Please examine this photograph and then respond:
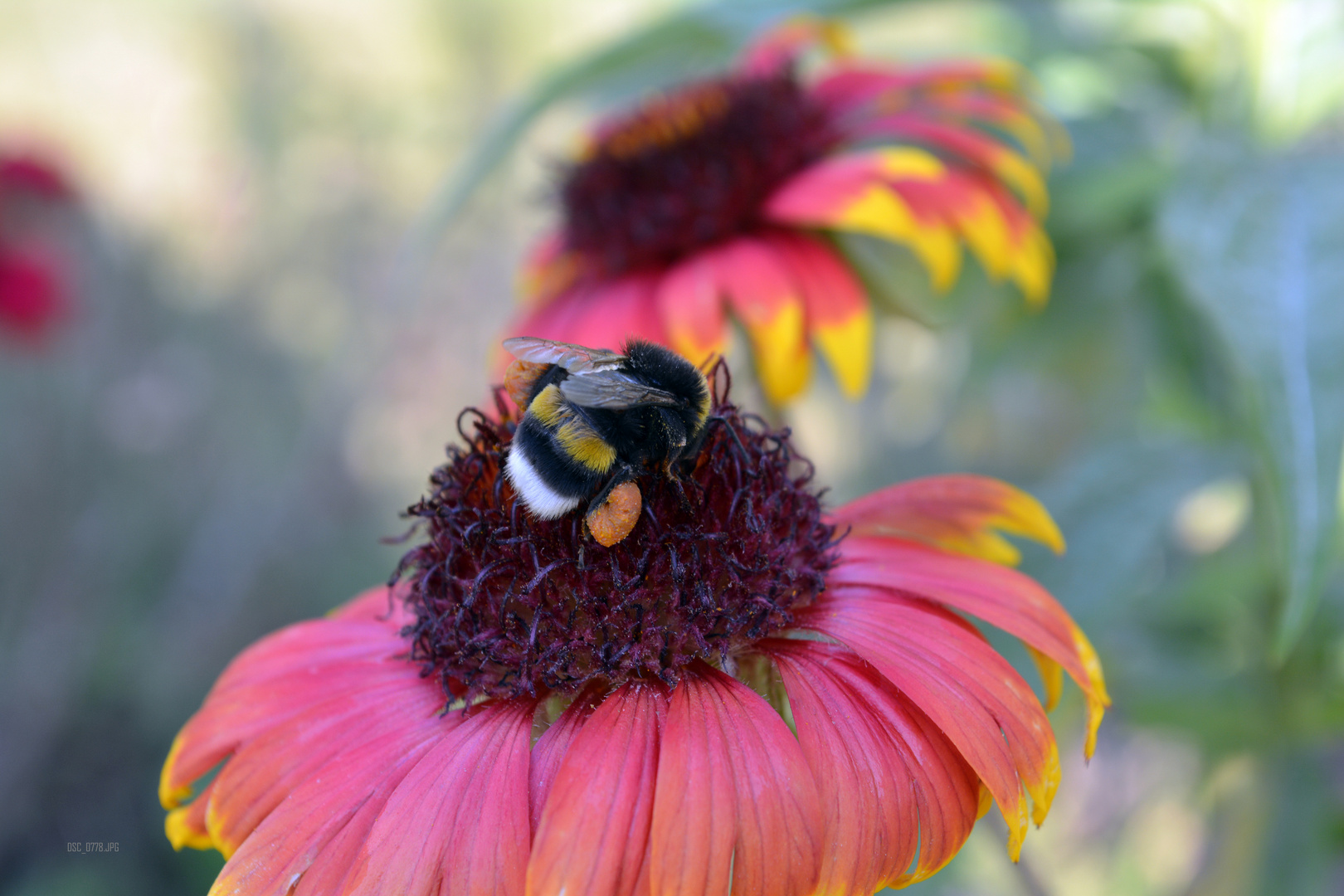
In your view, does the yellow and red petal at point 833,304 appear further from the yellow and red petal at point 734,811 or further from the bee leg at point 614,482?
the yellow and red petal at point 734,811

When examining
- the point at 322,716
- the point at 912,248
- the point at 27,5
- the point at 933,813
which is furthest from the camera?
the point at 27,5

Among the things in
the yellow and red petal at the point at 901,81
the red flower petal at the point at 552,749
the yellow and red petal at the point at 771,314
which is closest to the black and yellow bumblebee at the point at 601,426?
the red flower petal at the point at 552,749

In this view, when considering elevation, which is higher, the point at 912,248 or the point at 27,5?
the point at 27,5

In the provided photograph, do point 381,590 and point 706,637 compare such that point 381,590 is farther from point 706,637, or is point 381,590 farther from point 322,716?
point 706,637

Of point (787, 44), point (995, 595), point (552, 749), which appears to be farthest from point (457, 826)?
point (787, 44)

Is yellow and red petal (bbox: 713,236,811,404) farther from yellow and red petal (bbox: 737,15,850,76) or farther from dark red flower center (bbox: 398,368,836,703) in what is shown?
yellow and red petal (bbox: 737,15,850,76)

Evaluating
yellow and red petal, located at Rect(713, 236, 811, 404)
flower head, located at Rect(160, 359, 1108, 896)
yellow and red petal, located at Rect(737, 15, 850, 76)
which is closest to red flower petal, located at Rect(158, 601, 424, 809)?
flower head, located at Rect(160, 359, 1108, 896)

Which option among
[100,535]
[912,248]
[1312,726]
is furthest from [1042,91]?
[100,535]
